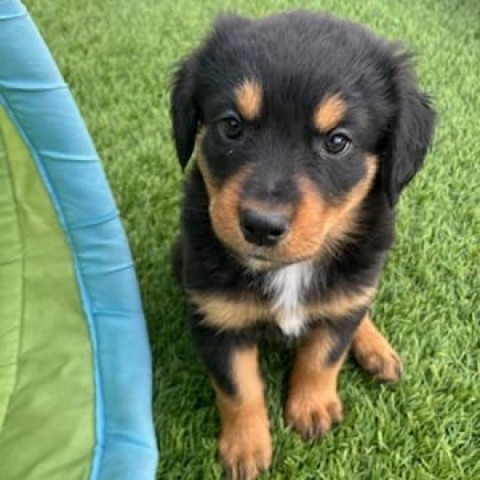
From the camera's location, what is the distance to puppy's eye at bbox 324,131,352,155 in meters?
1.69

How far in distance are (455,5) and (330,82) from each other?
9.51 ft

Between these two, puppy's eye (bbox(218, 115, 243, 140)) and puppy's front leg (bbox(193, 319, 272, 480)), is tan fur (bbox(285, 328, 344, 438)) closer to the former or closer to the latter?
puppy's front leg (bbox(193, 319, 272, 480))


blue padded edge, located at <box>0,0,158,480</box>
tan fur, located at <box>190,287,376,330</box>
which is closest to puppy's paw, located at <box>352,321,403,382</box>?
tan fur, located at <box>190,287,376,330</box>

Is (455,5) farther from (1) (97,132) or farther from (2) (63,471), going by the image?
(2) (63,471)

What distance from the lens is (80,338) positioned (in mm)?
2094

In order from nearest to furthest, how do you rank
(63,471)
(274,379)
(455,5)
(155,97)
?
(63,471) < (274,379) < (155,97) < (455,5)

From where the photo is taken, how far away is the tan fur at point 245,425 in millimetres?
2031

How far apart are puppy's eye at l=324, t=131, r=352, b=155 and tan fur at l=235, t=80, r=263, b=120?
16 centimetres

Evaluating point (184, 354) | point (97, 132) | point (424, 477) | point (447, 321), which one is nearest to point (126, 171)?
point (97, 132)

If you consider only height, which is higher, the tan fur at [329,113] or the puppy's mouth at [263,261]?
the tan fur at [329,113]

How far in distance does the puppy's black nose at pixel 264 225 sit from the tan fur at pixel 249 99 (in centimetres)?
22

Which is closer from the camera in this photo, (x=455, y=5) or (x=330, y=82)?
(x=330, y=82)

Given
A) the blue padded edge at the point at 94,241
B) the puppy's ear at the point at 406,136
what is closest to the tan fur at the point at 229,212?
the puppy's ear at the point at 406,136

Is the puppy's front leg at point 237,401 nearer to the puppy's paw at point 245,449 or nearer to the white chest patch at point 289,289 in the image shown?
the puppy's paw at point 245,449
